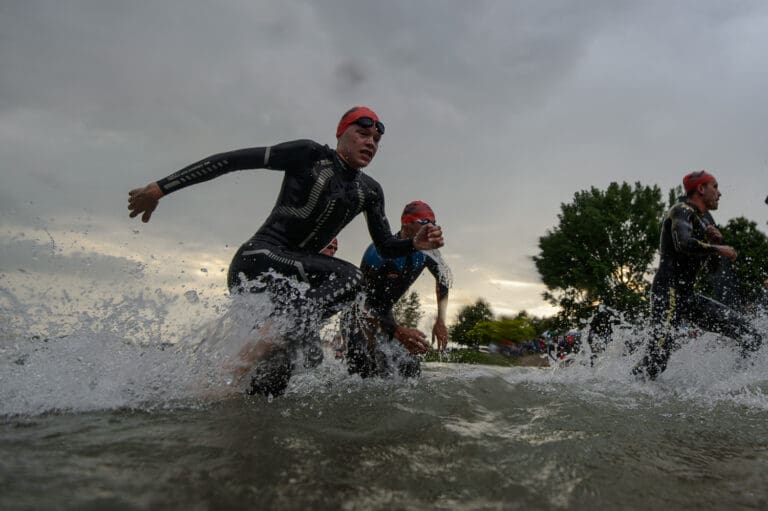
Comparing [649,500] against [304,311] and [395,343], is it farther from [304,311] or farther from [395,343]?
[395,343]

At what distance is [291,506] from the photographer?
134 cm

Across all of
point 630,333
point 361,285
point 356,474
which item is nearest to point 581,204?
point 630,333

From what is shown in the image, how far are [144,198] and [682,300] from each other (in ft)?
17.3

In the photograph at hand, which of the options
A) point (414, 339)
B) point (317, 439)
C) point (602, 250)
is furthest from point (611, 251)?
point (317, 439)

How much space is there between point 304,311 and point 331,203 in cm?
79

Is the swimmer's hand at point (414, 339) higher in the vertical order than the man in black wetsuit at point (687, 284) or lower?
lower

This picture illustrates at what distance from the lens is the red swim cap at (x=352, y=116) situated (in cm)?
401

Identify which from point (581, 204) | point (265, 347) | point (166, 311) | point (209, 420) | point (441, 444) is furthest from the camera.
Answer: point (581, 204)

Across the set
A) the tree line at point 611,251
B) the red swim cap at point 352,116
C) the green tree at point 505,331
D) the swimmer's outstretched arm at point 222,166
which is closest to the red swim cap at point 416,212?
the red swim cap at point 352,116

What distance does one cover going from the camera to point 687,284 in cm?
545

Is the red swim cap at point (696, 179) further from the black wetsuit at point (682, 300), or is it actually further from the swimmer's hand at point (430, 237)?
the swimmer's hand at point (430, 237)

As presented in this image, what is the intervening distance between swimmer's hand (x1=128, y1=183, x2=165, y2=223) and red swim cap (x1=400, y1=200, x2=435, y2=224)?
2974mm

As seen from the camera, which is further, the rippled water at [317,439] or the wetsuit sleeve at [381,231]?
the wetsuit sleeve at [381,231]

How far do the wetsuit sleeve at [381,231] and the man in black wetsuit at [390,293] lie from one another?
0.83 meters
